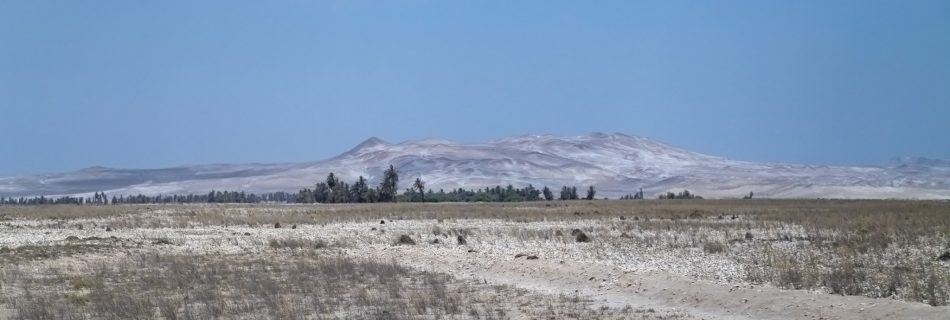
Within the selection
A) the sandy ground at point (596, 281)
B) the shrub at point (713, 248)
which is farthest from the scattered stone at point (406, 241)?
the shrub at point (713, 248)

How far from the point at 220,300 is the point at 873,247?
16.9 metres

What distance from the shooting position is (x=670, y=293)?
17812 millimetres

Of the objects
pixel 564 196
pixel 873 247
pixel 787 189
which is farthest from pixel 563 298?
pixel 787 189

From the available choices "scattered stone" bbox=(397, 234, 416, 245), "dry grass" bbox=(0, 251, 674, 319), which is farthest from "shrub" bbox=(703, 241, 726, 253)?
"scattered stone" bbox=(397, 234, 416, 245)

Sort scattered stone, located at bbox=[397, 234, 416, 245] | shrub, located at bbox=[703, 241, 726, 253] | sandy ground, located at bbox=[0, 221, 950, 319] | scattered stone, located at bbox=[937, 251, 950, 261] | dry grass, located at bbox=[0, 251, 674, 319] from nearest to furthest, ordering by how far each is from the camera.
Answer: sandy ground, located at bbox=[0, 221, 950, 319]
dry grass, located at bbox=[0, 251, 674, 319]
scattered stone, located at bbox=[937, 251, 950, 261]
shrub, located at bbox=[703, 241, 726, 253]
scattered stone, located at bbox=[397, 234, 416, 245]

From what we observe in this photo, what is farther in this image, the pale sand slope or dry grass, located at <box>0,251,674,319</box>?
dry grass, located at <box>0,251,674,319</box>

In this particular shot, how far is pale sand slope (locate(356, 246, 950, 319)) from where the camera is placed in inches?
566

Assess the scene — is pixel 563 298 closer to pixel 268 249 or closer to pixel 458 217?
pixel 268 249

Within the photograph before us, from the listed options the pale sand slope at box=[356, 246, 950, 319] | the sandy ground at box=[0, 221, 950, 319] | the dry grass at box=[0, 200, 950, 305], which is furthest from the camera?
the dry grass at box=[0, 200, 950, 305]

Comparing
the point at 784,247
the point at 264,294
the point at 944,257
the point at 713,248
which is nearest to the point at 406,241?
the point at 713,248

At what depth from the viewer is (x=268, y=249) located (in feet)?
104

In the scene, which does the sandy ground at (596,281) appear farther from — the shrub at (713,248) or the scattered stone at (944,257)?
the scattered stone at (944,257)

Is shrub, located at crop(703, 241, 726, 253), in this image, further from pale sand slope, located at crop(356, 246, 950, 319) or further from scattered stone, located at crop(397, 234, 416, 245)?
scattered stone, located at crop(397, 234, 416, 245)

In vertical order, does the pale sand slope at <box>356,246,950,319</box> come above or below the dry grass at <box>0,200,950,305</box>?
below
